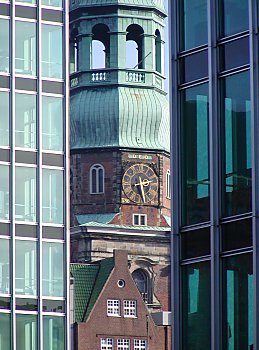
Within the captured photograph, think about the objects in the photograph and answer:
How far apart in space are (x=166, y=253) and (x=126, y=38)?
16.0m

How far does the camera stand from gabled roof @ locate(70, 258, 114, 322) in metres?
111

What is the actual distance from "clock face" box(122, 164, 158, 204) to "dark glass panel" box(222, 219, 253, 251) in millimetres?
104073

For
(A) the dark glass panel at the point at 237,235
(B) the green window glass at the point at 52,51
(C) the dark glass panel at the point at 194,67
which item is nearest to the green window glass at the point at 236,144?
(A) the dark glass panel at the point at 237,235

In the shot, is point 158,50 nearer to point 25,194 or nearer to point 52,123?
point 52,123

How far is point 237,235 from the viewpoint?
3359 cm

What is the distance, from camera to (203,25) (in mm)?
35344

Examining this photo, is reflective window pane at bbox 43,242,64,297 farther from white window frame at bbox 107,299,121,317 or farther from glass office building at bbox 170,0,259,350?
white window frame at bbox 107,299,121,317

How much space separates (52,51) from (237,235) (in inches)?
966

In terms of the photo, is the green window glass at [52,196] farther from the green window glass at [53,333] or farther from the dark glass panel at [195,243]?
the dark glass panel at [195,243]

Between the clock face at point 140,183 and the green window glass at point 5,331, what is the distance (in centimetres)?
8391

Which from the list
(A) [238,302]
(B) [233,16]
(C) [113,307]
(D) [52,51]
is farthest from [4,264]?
(C) [113,307]

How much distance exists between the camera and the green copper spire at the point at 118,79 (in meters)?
137

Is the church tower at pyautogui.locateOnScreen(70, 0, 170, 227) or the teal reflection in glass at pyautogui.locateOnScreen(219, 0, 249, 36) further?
the church tower at pyautogui.locateOnScreen(70, 0, 170, 227)

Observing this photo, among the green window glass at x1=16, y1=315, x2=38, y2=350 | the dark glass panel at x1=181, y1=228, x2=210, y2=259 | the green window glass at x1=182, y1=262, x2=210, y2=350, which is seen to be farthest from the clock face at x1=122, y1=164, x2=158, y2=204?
the green window glass at x1=182, y1=262, x2=210, y2=350
